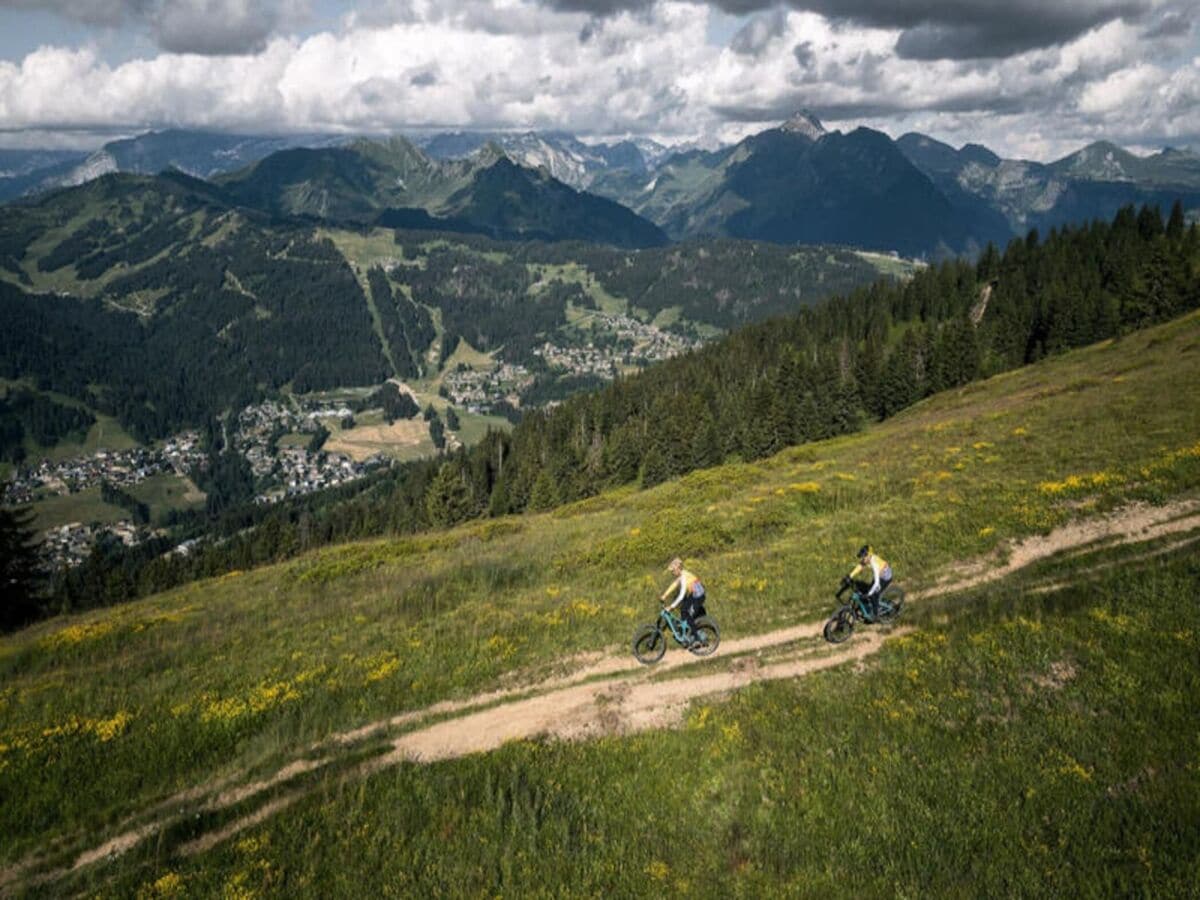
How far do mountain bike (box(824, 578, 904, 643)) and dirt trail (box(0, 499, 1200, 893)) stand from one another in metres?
0.49

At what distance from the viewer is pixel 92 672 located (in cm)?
2408

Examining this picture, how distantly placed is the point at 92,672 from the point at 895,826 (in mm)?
28735

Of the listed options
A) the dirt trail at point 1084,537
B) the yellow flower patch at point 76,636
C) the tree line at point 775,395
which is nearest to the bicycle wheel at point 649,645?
the dirt trail at point 1084,537

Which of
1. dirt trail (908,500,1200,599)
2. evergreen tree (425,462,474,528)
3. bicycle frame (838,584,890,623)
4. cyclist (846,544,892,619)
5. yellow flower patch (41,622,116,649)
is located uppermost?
cyclist (846,544,892,619)

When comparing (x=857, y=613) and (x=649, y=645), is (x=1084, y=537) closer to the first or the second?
(x=857, y=613)

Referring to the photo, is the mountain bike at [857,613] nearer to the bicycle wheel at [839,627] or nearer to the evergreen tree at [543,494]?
the bicycle wheel at [839,627]

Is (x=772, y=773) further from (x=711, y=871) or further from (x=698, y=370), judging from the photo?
(x=698, y=370)

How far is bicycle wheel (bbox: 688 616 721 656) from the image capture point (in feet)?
65.8

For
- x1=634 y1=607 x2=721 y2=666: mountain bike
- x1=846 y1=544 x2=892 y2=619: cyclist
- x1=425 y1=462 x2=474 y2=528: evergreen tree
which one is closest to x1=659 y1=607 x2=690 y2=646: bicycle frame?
x1=634 y1=607 x2=721 y2=666: mountain bike

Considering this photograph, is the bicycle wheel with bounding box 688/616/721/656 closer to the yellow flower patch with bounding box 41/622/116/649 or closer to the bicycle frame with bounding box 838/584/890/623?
the bicycle frame with bounding box 838/584/890/623

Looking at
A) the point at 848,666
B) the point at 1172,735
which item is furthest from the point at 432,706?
the point at 1172,735

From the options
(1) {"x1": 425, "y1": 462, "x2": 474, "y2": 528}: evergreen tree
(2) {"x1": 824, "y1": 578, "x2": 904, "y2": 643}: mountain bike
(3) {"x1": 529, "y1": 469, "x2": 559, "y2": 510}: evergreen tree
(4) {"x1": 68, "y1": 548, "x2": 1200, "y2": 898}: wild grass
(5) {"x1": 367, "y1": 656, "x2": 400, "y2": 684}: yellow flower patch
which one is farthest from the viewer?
(1) {"x1": 425, "y1": 462, "x2": 474, "y2": 528}: evergreen tree

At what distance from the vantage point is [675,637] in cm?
1983

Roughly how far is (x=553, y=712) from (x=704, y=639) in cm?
576
